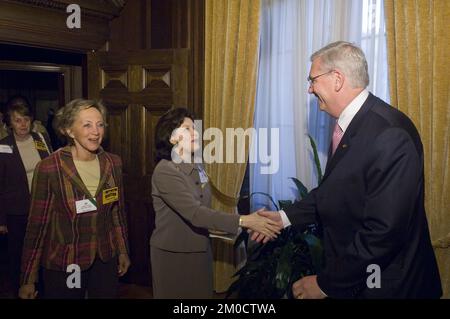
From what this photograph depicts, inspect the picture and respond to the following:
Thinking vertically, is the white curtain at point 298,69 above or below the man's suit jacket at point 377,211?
above

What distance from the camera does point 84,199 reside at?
2154 mm

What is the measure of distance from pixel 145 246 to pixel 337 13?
2318 mm

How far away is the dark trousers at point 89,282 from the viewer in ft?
6.97

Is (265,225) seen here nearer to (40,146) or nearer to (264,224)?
(264,224)

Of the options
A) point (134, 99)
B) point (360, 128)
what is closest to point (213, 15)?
point (134, 99)

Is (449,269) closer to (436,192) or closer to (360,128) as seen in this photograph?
(436,192)

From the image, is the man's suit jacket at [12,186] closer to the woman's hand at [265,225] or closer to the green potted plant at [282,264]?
the green potted plant at [282,264]

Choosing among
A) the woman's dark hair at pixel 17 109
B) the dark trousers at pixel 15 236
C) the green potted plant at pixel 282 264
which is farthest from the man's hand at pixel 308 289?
the woman's dark hair at pixel 17 109

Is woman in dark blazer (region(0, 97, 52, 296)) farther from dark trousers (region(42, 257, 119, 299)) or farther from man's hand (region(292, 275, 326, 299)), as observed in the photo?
man's hand (region(292, 275, 326, 299))

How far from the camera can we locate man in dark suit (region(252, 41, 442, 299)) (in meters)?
1.49

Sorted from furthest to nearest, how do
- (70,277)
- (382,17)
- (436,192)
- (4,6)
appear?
1. (4,6)
2. (382,17)
3. (436,192)
4. (70,277)

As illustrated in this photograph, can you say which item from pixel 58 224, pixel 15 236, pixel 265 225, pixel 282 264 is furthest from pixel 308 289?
pixel 15 236

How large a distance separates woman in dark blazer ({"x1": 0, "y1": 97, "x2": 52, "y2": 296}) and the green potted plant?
5.14ft

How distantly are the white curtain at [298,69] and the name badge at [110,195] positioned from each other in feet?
4.70
